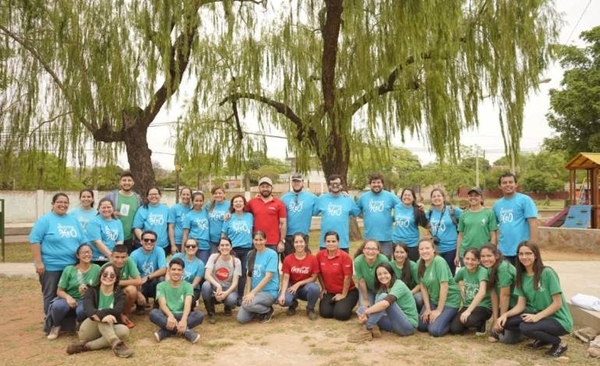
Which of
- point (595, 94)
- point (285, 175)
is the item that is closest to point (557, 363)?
point (595, 94)

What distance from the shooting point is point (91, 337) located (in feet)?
16.1

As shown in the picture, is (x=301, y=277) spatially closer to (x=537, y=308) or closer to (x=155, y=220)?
(x=155, y=220)

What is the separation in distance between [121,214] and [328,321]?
8.84ft

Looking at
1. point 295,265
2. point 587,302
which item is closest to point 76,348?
point 295,265

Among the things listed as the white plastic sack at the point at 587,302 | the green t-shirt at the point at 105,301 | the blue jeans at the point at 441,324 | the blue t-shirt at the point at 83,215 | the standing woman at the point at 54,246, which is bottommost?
the blue jeans at the point at 441,324

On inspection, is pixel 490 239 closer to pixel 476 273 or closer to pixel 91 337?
pixel 476 273

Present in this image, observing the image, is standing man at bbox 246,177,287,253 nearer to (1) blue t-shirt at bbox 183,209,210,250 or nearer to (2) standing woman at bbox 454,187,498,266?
(1) blue t-shirt at bbox 183,209,210,250

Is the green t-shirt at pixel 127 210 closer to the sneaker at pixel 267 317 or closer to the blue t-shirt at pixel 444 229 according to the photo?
the sneaker at pixel 267 317

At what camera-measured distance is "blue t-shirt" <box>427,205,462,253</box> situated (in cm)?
614

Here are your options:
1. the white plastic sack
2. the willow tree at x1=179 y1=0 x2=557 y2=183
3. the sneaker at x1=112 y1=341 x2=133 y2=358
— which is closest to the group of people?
the sneaker at x1=112 y1=341 x2=133 y2=358

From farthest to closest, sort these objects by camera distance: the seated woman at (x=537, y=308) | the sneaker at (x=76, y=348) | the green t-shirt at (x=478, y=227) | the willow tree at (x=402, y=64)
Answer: the willow tree at (x=402, y=64) → the green t-shirt at (x=478, y=227) → the sneaker at (x=76, y=348) → the seated woman at (x=537, y=308)

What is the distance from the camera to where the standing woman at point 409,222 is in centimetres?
618

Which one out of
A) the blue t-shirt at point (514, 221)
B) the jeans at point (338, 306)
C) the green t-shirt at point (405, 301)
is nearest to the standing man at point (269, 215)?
the jeans at point (338, 306)

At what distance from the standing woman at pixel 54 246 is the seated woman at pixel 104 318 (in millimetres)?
650
